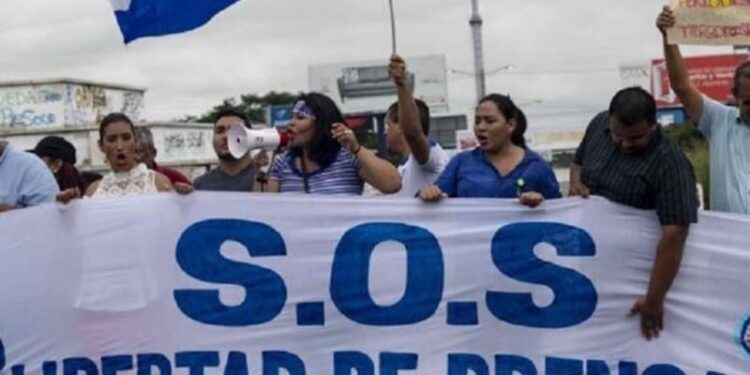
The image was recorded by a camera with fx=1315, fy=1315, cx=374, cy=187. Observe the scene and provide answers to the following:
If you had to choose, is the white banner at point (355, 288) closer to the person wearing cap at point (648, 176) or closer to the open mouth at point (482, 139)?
the person wearing cap at point (648, 176)

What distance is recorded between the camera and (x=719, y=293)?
501 centimetres

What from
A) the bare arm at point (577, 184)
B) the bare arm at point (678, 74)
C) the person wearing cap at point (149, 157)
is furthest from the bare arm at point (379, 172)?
the person wearing cap at point (149, 157)

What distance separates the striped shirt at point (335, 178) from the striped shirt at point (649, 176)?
3.36ft

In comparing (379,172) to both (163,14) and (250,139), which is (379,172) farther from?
(163,14)

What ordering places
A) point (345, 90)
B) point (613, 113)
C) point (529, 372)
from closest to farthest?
point (613, 113)
point (529, 372)
point (345, 90)

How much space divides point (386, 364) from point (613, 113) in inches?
52.5

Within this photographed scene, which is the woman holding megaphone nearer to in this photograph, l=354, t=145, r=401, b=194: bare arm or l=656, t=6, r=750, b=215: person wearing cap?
l=354, t=145, r=401, b=194: bare arm

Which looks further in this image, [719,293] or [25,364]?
[25,364]

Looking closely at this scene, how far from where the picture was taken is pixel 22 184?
19.0 feet

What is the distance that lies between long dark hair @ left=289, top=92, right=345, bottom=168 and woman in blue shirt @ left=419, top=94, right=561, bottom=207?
19.5 inches

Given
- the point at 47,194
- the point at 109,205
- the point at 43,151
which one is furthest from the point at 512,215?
the point at 43,151

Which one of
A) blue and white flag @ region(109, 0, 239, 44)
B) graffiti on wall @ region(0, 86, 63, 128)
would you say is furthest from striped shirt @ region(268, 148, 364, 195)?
graffiti on wall @ region(0, 86, 63, 128)

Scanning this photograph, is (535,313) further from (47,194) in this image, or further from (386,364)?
(47,194)

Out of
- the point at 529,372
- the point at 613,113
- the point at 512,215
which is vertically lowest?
the point at 529,372
